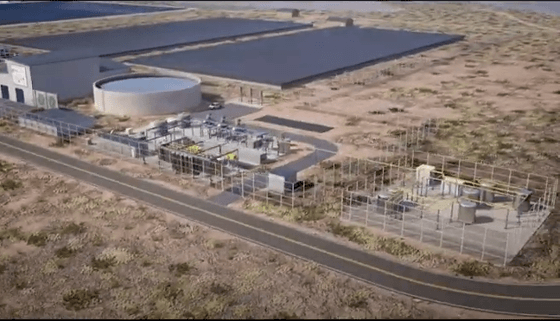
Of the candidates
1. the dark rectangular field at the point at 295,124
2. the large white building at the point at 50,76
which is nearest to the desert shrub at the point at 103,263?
the dark rectangular field at the point at 295,124

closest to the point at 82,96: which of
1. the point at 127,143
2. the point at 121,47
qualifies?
the point at 127,143

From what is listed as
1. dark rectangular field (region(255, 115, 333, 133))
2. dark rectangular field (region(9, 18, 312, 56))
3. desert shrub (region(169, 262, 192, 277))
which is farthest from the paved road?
dark rectangular field (region(9, 18, 312, 56))

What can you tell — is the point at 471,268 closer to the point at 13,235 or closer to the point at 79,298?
the point at 79,298

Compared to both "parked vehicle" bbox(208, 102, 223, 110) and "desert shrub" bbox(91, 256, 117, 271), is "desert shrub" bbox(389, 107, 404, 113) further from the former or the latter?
"desert shrub" bbox(91, 256, 117, 271)

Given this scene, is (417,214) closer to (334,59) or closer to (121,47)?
(334,59)

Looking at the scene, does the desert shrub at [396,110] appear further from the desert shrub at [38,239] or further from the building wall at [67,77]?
the desert shrub at [38,239]

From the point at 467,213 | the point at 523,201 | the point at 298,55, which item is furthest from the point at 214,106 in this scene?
the point at 523,201
